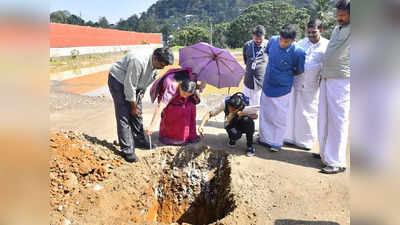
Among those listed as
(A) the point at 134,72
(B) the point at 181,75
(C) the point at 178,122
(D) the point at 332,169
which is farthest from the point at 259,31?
(D) the point at 332,169

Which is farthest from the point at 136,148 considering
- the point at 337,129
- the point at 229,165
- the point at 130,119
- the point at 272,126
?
the point at 337,129

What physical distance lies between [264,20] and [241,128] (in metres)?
54.1

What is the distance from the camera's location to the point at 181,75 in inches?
170

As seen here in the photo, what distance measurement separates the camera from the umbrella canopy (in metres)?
4.65

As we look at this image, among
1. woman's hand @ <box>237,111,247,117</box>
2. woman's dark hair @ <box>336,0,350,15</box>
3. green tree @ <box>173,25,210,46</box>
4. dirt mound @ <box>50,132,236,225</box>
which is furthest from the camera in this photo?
green tree @ <box>173,25,210,46</box>

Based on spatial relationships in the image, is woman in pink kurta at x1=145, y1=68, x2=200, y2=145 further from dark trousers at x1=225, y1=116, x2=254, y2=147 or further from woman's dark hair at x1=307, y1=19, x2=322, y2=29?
woman's dark hair at x1=307, y1=19, x2=322, y2=29

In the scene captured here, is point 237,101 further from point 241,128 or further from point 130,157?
point 130,157

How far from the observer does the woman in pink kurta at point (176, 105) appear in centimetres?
418

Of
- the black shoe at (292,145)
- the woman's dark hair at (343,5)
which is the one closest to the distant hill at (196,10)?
the black shoe at (292,145)

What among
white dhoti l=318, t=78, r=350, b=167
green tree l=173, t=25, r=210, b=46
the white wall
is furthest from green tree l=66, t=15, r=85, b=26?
white dhoti l=318, t=78, r=350, b=167

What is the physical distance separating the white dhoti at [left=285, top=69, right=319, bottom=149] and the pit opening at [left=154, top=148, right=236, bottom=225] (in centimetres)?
117

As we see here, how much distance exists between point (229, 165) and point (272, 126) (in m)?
0.92

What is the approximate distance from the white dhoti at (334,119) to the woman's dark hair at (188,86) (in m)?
1.63
